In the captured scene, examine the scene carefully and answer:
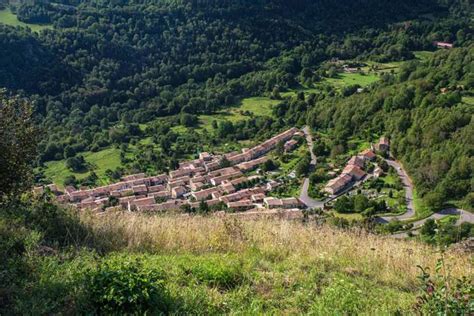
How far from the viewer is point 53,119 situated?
4997 centimetres

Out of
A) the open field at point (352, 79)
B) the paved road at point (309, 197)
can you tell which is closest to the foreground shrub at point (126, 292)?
the paved road at point (309, 197)

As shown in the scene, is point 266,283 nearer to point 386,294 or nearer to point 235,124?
point 386,294

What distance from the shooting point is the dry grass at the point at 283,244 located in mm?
5336

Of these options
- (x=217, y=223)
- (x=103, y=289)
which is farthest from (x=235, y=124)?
(x=103, y=289)

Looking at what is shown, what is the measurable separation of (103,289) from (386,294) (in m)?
2.73

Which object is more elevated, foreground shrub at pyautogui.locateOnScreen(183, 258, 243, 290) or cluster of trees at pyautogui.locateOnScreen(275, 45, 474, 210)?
foreground shrub at pyautogui.locateOnScreen(183, 258, 243, 290)

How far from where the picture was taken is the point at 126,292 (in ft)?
12.6

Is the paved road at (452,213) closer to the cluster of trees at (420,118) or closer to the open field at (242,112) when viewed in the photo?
the cluster of trees at (420,118)

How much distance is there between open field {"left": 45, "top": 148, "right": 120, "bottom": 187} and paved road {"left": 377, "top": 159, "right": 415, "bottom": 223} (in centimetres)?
2305

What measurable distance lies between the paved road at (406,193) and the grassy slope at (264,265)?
19.2 metres

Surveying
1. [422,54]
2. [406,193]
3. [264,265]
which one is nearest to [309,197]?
[406,193]

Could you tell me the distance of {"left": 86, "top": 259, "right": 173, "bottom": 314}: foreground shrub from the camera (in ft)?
12.5

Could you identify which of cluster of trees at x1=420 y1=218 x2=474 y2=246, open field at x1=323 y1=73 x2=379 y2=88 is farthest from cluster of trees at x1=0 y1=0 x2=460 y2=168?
cluster of trees at x1=420 y1=218 x2=474 y2=246

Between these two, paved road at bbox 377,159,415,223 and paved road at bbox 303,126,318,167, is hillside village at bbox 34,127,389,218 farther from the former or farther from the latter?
paved road at bbox 377,159,415,223
